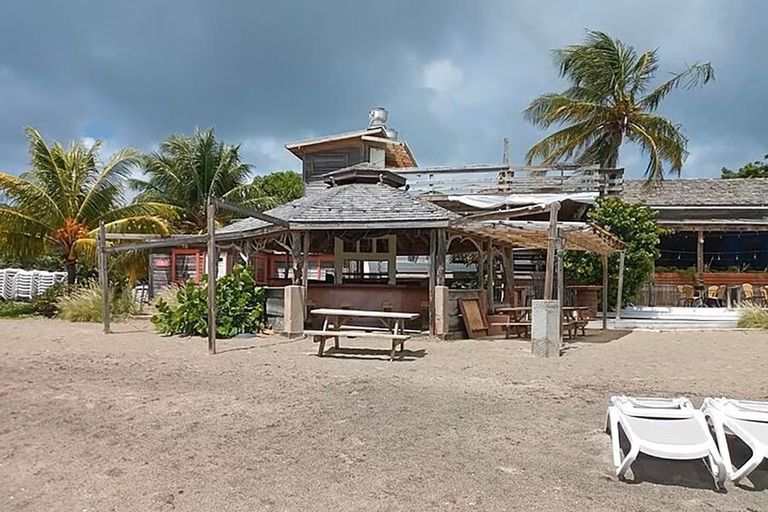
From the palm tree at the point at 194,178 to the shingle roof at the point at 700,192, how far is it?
50.1 feet

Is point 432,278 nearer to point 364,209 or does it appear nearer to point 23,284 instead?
point 364,209

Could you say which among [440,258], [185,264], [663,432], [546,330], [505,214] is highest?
[505,214]

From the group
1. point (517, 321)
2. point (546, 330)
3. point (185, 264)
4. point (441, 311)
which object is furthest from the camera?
point (185, 264)

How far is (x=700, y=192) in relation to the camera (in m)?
22.0

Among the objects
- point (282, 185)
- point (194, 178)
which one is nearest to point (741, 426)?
point (194, 178)

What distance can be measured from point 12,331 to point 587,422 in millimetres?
12811

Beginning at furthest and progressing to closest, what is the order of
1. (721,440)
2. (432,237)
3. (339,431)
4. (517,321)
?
(517,321) → (432,237) → (339,431) → (721,440)

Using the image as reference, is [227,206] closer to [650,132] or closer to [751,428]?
[751,428]

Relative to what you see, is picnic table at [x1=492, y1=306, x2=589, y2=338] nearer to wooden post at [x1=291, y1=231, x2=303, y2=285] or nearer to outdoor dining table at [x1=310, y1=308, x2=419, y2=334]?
outdoor dining table at [x1=310, y1=308, x2=419, y2=334]

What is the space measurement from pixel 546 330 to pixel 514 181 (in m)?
11.5

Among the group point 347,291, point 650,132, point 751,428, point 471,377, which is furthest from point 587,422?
point 650,132

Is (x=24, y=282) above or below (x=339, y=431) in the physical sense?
above

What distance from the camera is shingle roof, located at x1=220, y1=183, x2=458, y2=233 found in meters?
11.8

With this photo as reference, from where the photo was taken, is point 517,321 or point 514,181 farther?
point 514,181
